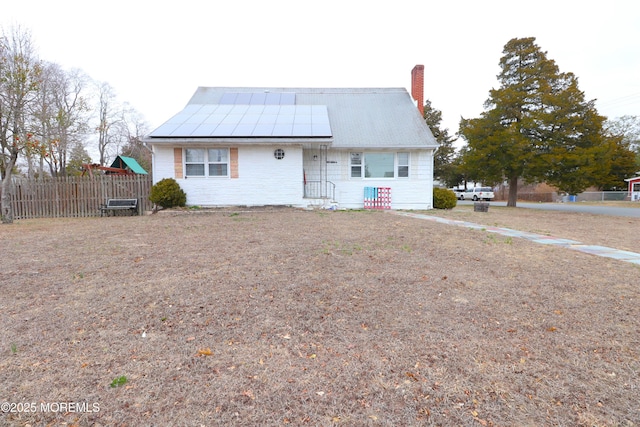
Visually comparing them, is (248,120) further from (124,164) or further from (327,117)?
(124,164)

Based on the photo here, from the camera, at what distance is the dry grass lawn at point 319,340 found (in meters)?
2.00

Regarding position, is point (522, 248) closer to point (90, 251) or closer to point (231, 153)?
point (90, 251)

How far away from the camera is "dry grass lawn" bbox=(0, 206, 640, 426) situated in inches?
78.7

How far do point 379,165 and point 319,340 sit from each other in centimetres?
1333

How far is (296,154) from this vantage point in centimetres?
1408

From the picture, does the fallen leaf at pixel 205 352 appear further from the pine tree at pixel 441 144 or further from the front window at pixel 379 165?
the pine tree at pixel 441 144

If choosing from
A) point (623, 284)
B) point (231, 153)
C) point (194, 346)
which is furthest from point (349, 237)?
point (231, 153)

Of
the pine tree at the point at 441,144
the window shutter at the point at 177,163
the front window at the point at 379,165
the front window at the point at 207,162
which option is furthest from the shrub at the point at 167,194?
the pine tree at the point at 441,144

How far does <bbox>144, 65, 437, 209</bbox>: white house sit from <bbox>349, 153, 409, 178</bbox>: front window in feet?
0.15

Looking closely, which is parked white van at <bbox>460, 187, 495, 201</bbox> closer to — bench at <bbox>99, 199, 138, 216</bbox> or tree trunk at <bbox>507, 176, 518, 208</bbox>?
tree trunk at <bbox>507, 176, 518, 208</bbox>

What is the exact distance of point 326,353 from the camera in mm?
2604

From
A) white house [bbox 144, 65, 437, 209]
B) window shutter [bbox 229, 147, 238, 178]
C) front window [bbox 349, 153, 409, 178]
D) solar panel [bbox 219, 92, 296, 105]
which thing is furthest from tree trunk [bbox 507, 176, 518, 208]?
window shutter [bbox 229, 147, 238, 178]

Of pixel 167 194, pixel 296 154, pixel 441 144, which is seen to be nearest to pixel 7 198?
pixel 167 194

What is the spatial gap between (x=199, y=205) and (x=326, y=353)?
12.6 metres
